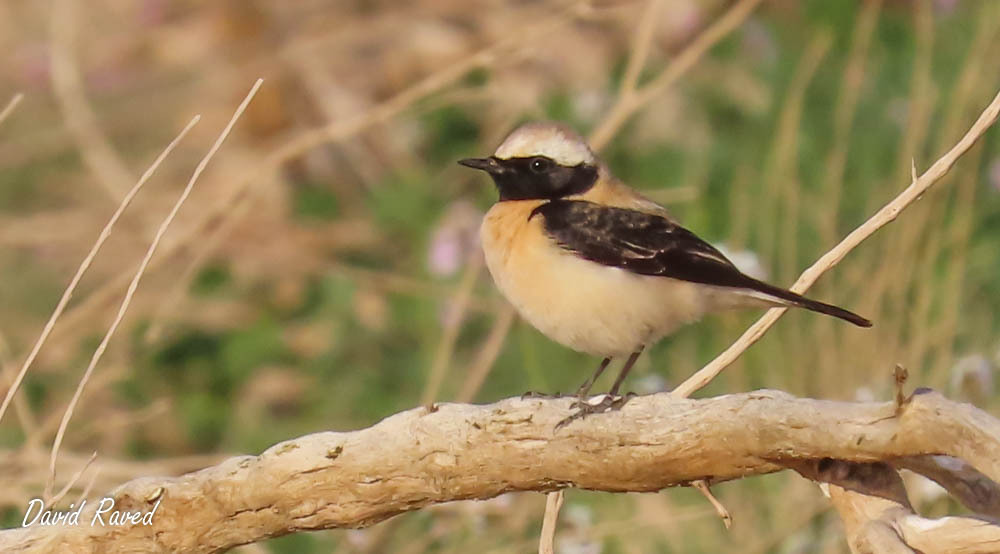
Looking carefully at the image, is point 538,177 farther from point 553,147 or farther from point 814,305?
point 814,305

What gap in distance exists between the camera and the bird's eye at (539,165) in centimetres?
491

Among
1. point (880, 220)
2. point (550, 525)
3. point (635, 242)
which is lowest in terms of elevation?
point (550, 525)

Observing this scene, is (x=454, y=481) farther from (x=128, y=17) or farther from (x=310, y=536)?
(x=128, y=17)

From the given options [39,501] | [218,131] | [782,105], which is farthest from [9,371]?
[218,131]

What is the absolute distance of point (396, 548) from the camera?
5.99m

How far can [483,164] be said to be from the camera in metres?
4.88

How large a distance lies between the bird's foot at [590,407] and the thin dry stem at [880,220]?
157 mm

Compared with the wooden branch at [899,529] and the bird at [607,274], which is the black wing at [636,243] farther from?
the wooden branch at [899,529]

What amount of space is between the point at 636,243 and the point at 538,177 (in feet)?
1.64

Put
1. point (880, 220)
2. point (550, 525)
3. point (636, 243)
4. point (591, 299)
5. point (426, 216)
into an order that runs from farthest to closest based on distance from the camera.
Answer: point (426, 216) < point (636, 243) < point (591, 299) < point (550, 525) < point (880, 220)

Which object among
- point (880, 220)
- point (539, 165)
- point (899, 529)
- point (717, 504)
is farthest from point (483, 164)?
point (899, 529)

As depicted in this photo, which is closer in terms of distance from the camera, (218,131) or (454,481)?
(454,481)

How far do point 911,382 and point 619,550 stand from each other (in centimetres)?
124

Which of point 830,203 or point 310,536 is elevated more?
point 830,203
